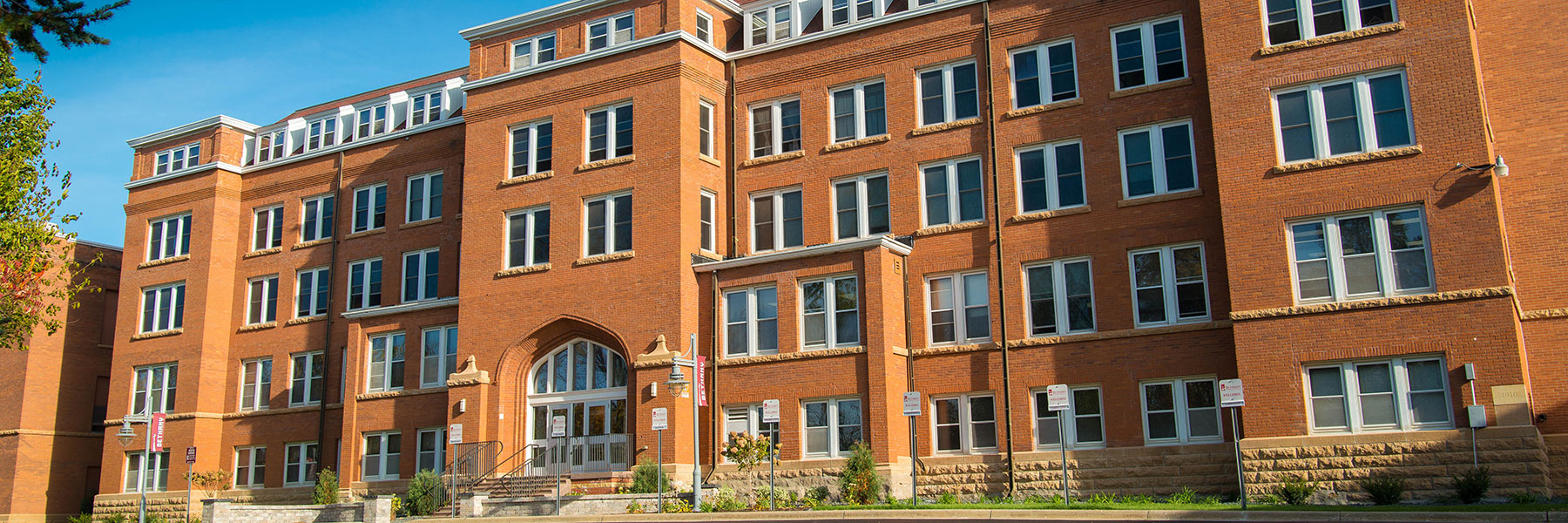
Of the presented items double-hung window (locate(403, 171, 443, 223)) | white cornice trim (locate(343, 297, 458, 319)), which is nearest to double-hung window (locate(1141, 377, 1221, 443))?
white cornice trim (locate(343, 297, 458, 319))

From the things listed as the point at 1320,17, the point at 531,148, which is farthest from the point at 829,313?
the point at 1320,17

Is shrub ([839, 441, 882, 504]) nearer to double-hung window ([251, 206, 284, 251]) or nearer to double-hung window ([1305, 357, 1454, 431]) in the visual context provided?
double-hung window ([1305, 357, 1454, 431])

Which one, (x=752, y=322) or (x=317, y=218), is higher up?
(x=317, y=218)

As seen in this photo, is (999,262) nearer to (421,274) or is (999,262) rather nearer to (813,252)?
(813,252)

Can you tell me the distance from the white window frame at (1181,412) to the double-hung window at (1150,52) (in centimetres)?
712

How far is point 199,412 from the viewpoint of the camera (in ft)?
143

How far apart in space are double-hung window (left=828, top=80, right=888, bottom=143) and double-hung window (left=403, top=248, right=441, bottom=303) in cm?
1443

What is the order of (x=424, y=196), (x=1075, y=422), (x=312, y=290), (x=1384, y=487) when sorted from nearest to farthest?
1. (x=1384, y=487)
2. (x=1075, y=422)
3. (x=424, y=196)
4. (x=312, y=290)

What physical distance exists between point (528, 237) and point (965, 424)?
1356 cm

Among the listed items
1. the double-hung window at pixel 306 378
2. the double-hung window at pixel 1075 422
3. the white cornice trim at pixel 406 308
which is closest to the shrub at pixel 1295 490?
the double-hung window at pixel 1075 422

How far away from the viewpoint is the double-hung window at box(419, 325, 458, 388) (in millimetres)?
38969

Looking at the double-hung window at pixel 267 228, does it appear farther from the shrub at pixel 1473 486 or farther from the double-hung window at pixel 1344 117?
the shrub at pixel 1473 486

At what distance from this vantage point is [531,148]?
37.3 meters

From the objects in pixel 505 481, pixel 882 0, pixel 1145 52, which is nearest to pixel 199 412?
pixel 505 481
